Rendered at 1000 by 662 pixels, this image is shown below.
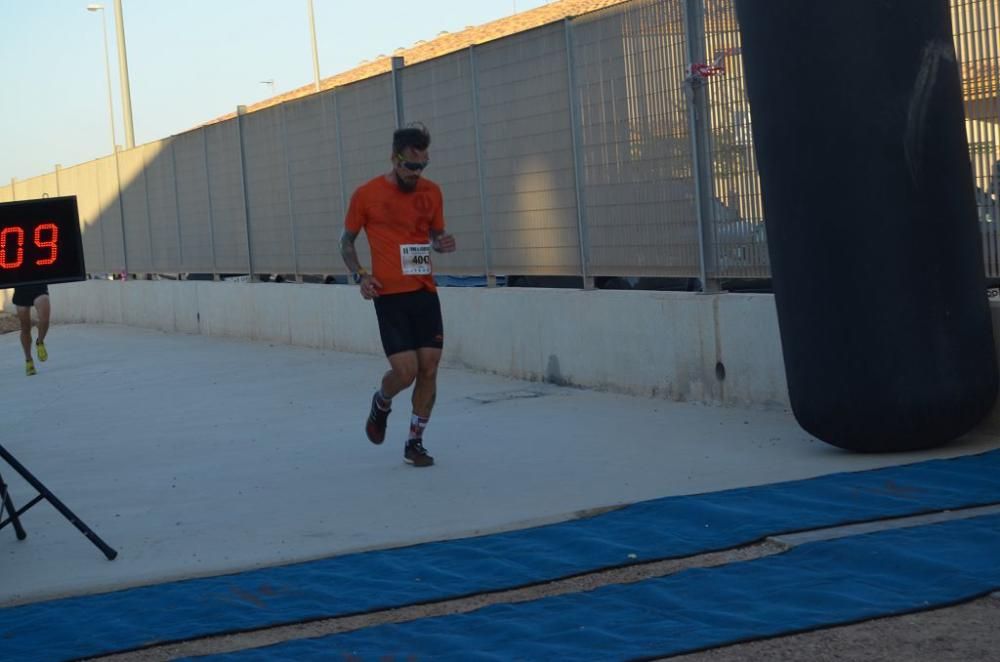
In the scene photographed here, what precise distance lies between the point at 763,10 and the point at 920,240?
1445 mm

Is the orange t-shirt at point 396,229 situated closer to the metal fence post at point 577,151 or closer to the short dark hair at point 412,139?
the short dark hair at point 412,139

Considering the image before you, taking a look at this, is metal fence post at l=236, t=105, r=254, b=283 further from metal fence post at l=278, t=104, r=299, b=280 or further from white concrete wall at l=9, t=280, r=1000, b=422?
white concrete wall at l=9, t=280, r=1000, b=422

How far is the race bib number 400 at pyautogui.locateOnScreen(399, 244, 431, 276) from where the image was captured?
28.1 ft

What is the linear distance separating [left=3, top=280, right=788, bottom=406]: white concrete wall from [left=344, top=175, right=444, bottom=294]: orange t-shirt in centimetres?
228

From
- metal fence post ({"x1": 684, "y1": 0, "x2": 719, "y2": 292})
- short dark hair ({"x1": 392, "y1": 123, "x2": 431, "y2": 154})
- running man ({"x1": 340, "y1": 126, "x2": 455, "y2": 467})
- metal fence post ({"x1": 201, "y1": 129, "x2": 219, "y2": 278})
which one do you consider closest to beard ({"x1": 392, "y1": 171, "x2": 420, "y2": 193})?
running man ({"x1": 340, "y1": 126, "x2": 455, "y2": 467})

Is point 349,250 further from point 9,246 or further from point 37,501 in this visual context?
point 37,501

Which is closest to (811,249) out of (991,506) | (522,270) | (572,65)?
(991,506)

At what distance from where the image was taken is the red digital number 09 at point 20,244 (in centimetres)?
699

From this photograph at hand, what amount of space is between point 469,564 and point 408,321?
2.67 m

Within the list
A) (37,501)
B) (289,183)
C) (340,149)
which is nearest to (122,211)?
(289,183)

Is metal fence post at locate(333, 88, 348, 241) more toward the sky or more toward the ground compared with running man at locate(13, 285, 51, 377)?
more toward the sky

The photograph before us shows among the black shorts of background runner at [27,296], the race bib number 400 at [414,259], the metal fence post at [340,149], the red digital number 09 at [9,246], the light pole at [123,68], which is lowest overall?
the black shorts of background runner at [27,296]

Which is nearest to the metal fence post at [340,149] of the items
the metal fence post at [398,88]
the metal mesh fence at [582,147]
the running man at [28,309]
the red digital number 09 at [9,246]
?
the metal mesh fence at [582,147]

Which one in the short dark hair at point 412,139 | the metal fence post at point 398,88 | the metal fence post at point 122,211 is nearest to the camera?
the short dark hair at point 412,139
